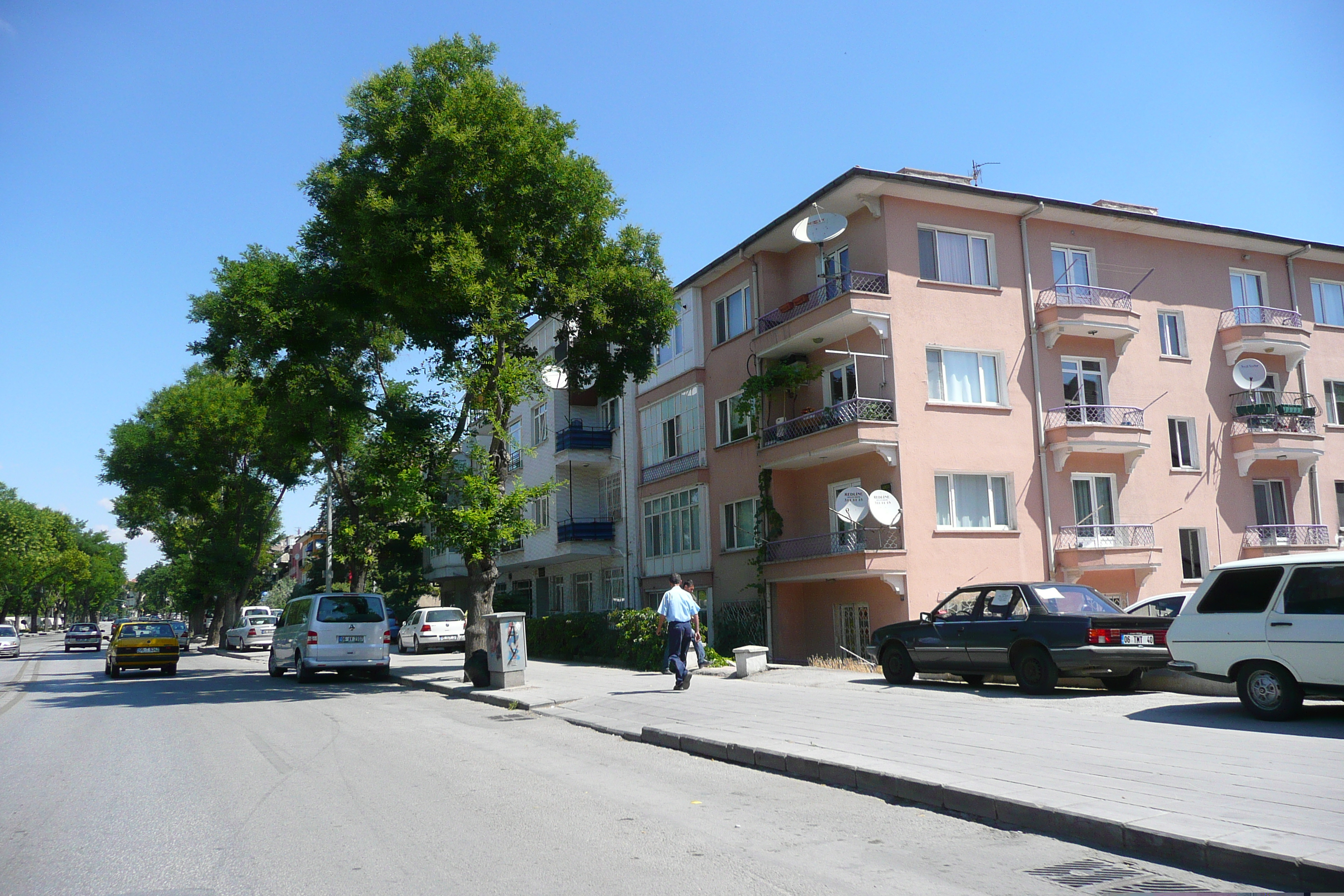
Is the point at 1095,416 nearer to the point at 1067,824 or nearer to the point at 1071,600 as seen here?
the point at 1071,600

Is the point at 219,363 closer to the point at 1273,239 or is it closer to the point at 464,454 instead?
the point at 464,454

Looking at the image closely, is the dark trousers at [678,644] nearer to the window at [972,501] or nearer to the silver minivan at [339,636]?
the silver minivan at [339,636]

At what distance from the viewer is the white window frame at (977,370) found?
24391 mm

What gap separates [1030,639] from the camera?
45.9 ft

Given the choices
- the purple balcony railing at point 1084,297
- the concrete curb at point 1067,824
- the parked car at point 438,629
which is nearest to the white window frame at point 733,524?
the purple balcony railing at point 1084,297

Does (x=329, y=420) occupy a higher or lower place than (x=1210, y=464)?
higher

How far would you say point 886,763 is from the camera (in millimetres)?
8453

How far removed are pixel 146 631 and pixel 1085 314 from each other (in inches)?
1089

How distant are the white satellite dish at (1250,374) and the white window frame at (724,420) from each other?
Result: 1418cm

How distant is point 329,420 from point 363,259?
12.3 meters

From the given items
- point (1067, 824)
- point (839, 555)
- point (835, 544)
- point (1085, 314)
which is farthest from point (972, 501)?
point (1067, 824)

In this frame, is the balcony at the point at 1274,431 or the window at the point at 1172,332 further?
the window at the point at 1172,332

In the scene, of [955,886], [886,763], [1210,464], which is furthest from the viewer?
[1210,464]

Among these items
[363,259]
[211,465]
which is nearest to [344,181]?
[363,259]
